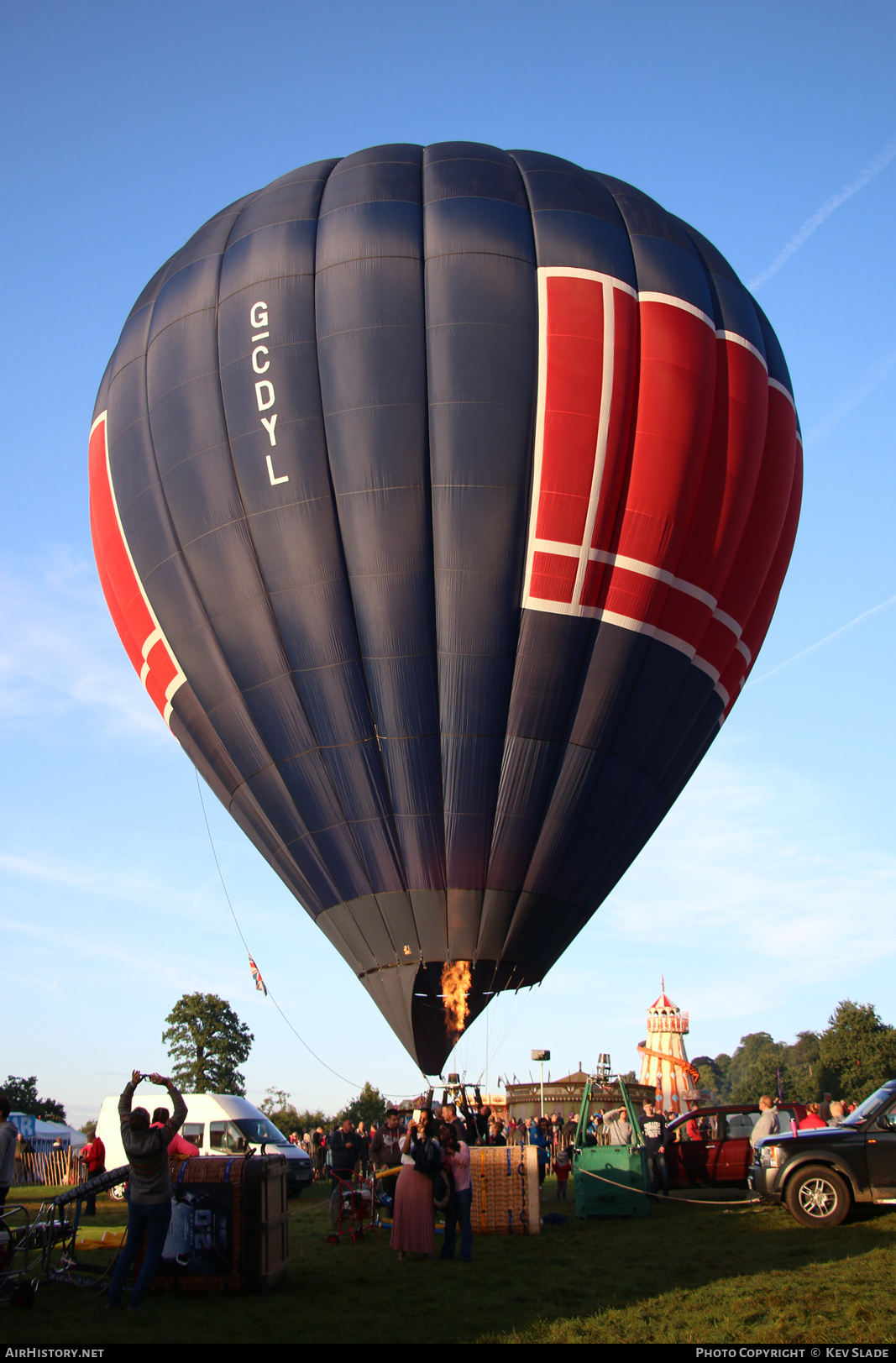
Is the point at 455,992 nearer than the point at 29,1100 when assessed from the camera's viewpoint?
Yes

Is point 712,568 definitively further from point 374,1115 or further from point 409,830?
point 374,1115

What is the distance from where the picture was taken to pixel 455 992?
1502 cm

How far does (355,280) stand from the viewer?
52.3ft

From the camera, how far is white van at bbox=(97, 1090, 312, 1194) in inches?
703

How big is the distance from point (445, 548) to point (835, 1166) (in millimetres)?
8686

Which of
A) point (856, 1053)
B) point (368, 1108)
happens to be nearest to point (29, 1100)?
point (368, 1108)

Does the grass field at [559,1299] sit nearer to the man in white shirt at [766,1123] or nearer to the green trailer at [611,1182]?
the green trailer at [611,1182]

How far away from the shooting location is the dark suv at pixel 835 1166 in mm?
10406

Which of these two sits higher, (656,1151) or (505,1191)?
(505,1191)

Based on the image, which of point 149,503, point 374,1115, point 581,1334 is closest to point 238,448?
point 149,503

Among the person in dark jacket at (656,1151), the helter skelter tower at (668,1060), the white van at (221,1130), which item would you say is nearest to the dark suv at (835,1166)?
the person in dark jacket at (656,1151)

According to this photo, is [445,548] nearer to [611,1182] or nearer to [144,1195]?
[611,1182]

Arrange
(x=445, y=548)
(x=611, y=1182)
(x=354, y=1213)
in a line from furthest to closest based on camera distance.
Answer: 1. (x=445, y=548)
2. (x=611, y=1182)
3. (x=354, y=1213)

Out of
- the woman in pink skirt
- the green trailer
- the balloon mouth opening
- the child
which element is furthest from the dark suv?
the child
